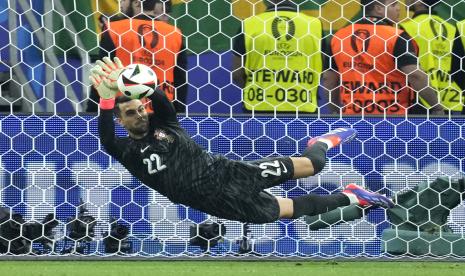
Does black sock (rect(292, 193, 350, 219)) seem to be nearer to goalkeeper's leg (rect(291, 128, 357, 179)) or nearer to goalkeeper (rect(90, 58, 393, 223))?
goalkeeper (rect(90, 58, 393, 223))

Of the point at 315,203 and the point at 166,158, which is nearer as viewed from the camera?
the point at 166,158

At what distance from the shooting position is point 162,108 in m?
5.86

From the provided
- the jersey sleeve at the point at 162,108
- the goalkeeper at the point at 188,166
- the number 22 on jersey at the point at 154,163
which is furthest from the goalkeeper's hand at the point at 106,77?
the number 22 on jersey at the point at 154,163

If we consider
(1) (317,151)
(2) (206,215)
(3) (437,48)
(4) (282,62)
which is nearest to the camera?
(1) (317,151)

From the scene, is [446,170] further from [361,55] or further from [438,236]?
[361,55]

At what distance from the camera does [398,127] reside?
664 centimetres

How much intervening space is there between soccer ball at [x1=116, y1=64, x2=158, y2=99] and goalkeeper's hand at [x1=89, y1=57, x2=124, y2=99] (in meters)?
0.03

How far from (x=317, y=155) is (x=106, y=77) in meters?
1.16

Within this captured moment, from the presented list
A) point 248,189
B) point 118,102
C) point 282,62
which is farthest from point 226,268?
point 282,62

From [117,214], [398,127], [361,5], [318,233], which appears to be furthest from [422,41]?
[117,214]

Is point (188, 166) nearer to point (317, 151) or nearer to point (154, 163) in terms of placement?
point (154, 163)

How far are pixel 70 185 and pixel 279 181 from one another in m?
1.15

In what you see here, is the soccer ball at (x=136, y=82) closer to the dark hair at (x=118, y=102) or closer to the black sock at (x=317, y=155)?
the dark hair at (x=118, y=102)

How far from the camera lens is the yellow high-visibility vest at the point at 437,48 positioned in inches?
290
